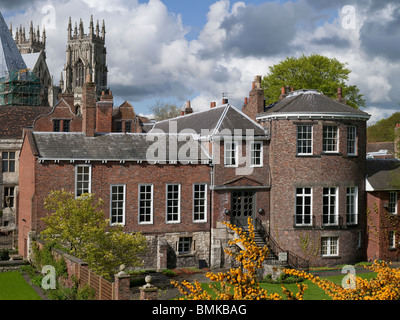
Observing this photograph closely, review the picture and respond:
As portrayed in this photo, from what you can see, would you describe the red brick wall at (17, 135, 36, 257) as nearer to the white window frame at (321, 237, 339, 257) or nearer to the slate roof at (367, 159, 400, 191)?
the white window frame at (321, 237, 339, 257)

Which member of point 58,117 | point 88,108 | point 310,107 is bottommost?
point 88,108

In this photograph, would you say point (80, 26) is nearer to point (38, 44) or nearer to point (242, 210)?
point (38, 44)

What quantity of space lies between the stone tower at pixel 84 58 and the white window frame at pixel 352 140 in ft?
332

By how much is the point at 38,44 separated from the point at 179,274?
120357 millimetres

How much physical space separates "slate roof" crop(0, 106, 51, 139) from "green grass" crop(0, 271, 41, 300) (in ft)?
62.5

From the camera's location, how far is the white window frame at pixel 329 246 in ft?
111

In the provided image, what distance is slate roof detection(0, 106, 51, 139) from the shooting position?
146 feet

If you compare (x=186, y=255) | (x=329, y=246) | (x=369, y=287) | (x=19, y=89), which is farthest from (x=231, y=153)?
(x=19, y=89)

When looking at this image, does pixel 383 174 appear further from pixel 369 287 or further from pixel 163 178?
pixel 369 287

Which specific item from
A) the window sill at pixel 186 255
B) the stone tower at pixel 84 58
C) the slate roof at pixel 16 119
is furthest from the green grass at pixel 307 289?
the stone tower at pixel 84 58

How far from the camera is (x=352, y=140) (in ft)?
113

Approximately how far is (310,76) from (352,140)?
28806 millimetres

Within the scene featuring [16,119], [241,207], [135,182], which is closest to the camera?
[135,182]

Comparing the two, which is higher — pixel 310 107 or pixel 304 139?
pixel 310 107
